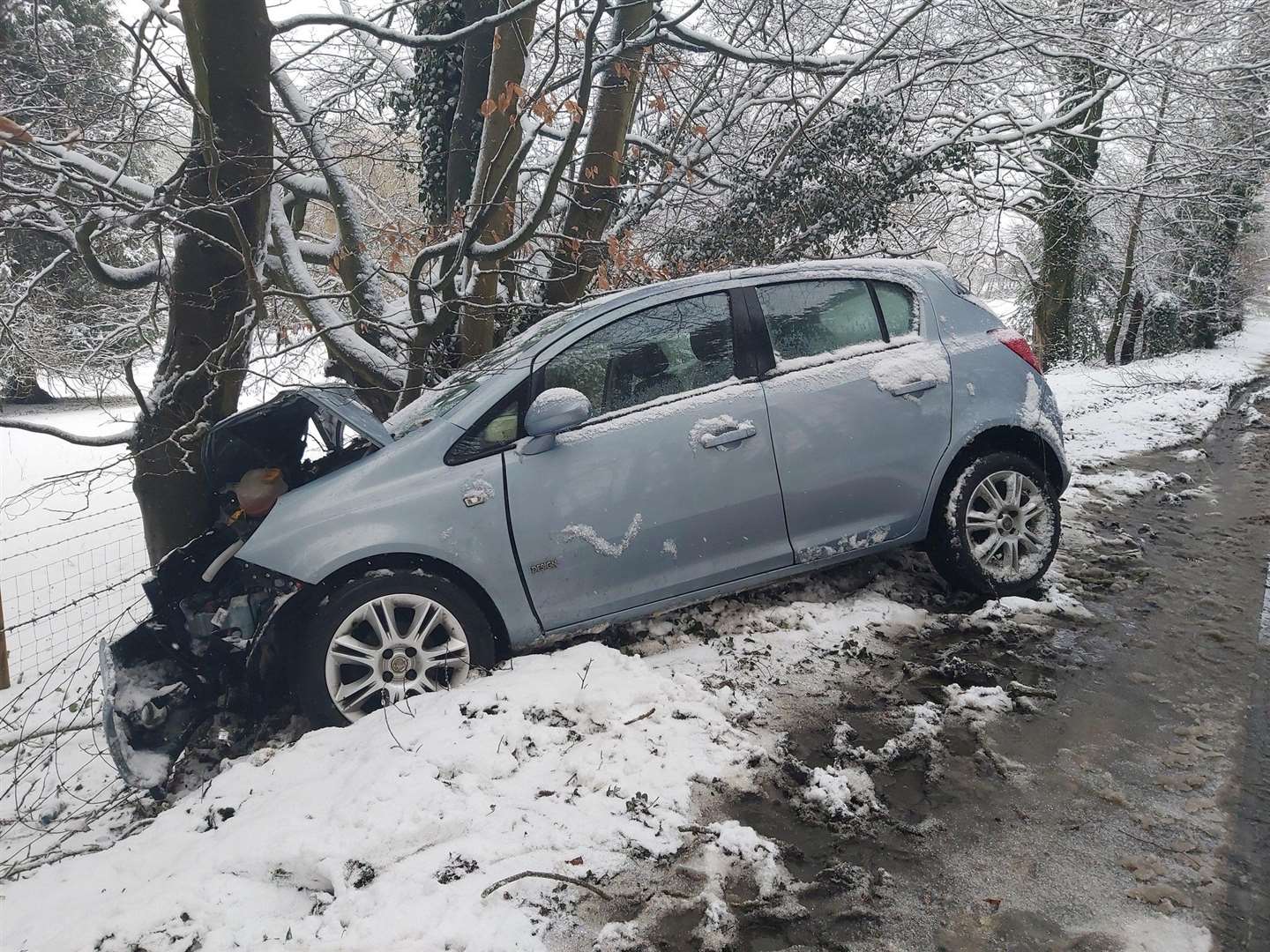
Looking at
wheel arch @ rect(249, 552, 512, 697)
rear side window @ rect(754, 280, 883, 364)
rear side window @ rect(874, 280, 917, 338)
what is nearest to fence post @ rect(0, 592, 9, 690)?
wheel arch @ rect(249, 552, 512, 697)

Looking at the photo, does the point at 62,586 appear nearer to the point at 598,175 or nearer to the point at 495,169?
the point at 495,169

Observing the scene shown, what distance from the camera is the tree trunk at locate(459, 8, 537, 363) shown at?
5750 mm

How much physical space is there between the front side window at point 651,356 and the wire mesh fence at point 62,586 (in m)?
3.66

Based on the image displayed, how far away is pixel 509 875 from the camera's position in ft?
8.18

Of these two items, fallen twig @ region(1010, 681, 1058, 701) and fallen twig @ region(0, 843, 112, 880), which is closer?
fallen twig @ region(0, 843, 112, 880)

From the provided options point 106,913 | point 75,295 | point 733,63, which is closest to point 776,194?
point 733,63

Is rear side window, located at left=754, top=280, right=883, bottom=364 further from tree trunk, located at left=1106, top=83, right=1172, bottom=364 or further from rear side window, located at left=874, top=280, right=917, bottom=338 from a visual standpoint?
tree trunk, located at left=1106, top=83, right=1172, bottom=364

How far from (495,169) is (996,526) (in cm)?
426

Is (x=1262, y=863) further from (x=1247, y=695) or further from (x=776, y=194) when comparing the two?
(x=776, y=194)

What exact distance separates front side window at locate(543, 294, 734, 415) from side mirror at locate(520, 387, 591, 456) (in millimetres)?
181

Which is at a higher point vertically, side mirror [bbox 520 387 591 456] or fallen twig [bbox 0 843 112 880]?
side mirror [bbox 520 387 591 456]

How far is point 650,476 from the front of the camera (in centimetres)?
373

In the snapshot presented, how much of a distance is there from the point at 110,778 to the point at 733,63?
944cm

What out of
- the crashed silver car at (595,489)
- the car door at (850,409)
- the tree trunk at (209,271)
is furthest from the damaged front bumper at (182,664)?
the car door at (850,409)
